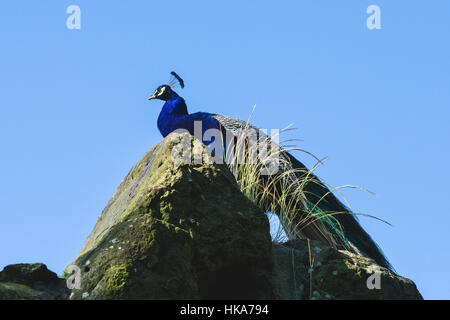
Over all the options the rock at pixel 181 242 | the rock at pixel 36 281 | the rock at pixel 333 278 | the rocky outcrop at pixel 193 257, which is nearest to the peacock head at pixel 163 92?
the rocky outcrop at pixel 193 257

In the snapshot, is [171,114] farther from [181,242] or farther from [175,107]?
[181,242]

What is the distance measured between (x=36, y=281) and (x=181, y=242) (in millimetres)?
938

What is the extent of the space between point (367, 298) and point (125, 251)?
1.81m

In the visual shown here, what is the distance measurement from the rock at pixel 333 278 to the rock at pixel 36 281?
151 centimetres

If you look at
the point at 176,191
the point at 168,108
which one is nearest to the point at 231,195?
the point at 176,191

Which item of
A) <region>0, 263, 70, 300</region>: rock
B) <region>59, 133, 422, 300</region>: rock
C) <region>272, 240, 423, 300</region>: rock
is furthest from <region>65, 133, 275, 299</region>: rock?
<region>272, 240, 423, 300</region>: rock

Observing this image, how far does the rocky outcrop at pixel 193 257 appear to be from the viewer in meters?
3.32

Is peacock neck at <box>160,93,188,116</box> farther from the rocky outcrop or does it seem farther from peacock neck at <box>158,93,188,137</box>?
the rocky outcrop

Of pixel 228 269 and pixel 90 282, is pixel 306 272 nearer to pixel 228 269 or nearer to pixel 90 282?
pixel 228 269

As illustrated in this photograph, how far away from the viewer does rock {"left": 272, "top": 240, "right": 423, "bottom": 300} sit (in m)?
4.00

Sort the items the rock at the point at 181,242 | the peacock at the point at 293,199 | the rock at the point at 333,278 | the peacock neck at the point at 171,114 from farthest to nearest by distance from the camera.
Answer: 1. the peacock neck at the point at 171,114
2. the peacock at the point at 293,199
3. the rock at the point at 333,278
4. the rock at the point at 181,242

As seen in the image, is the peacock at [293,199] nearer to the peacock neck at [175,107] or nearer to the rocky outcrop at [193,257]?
the rocky outcrop at [193,257]

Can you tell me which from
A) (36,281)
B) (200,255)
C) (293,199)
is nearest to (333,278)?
(200,255)
